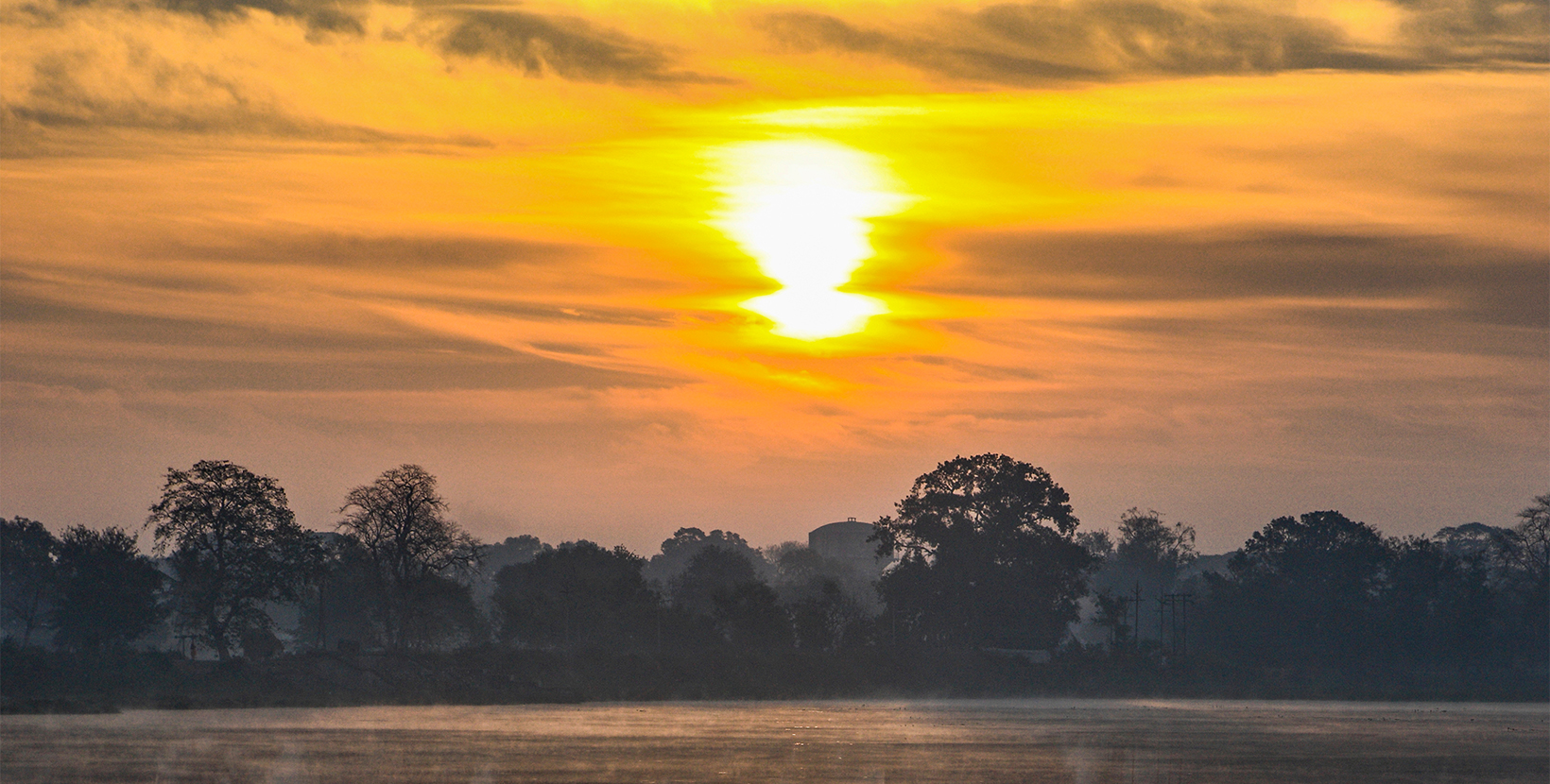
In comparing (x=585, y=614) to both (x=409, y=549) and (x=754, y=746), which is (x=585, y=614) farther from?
(x=754, y=746)

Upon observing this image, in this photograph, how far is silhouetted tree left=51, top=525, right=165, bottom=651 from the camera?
110375 millimetres

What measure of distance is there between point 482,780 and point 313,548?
236ft

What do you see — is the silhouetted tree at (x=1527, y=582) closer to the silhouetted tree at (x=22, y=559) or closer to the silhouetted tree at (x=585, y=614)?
the silhouetted tree at (x=585, y=614)

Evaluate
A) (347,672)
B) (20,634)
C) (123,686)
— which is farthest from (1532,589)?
(20,634)

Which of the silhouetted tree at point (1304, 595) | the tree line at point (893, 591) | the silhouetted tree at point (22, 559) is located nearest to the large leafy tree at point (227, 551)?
the tree line at point (893, 591)

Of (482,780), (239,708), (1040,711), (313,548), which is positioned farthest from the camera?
(313,548)

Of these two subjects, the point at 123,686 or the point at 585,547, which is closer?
the point at 123,686

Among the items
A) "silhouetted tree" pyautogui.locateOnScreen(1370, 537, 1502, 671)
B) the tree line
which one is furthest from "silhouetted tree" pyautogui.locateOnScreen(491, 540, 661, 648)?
"silhouetted tree" pyautogui.locateOnScreen(1370, 537, 1502, 671)

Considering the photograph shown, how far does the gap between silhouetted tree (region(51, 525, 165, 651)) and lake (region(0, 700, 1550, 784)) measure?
1700 centimetres

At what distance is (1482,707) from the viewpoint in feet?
423

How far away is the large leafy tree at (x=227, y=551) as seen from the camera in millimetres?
115250

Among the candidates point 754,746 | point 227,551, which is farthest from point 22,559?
point 754,746

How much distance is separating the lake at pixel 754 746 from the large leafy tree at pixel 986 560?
138 ft

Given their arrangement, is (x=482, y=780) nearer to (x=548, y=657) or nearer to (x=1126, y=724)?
(x=1126, y=724)
